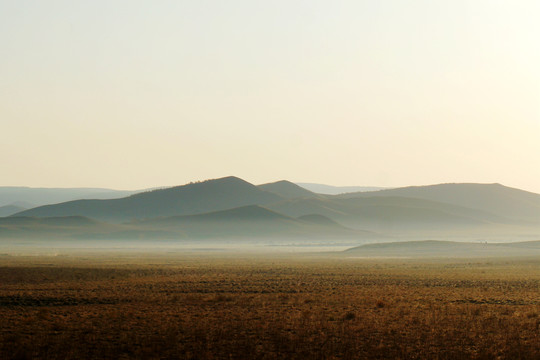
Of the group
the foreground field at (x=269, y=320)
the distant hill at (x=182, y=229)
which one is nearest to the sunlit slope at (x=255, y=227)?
the distant hill at (x=182, y=229)

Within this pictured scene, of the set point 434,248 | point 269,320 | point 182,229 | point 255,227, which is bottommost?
point 269,320

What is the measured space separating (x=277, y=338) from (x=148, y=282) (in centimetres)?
2047

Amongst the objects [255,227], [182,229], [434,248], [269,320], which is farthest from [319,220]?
[269,320]

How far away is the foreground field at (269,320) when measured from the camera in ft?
58.9

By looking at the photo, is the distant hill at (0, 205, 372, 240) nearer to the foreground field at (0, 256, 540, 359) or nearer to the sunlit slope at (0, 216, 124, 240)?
the sunlit slope at (0, 216, 124, 240)

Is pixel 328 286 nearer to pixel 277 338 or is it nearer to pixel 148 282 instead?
pixel 148 282

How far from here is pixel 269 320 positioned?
22.5 m

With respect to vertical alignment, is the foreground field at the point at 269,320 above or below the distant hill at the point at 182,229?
below

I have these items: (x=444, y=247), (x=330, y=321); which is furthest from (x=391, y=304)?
(x=444, y=247)

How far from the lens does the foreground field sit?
58.9 ft

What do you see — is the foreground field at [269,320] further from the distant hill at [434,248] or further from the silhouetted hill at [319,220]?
the silhouetted hill at [319,220]

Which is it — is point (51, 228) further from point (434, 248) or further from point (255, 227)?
point (434, 248)

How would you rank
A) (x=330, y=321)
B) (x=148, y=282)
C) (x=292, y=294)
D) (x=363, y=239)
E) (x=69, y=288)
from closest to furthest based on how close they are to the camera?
1. (x=330, y=321)
2. (x=292, y=294)
3. (x=69, y=288)
4. (x=148, y=282)
5. (x=363, y=239)

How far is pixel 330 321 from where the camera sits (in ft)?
73.4
